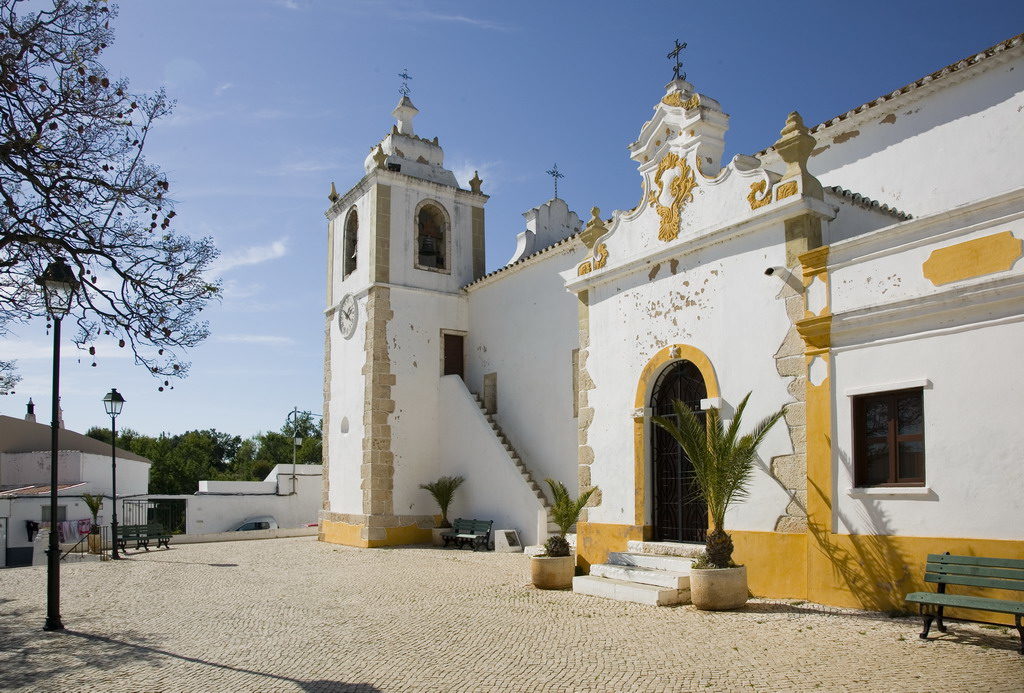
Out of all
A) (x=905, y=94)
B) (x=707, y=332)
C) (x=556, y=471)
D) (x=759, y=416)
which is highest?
(x=905, y=94)

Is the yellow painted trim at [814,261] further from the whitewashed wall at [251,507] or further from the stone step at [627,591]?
the whitewashed wall at [251,507]

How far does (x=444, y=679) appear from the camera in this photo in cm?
640

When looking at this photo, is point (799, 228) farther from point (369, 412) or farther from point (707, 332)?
point (369, 412)

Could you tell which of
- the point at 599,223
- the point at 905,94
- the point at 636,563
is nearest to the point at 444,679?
the point at 636,563

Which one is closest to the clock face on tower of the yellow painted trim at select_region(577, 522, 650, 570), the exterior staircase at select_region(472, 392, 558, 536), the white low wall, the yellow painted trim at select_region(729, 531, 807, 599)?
→ the exterior staircase at select_region(472, 392, 558, 536)

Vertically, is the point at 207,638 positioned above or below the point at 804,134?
below

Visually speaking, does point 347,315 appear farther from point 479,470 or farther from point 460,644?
point 460,644

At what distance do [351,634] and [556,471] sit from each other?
353 inches

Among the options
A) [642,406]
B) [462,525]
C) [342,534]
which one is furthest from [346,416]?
[642,406]

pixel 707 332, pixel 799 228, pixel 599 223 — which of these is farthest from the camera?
pixel 599 223

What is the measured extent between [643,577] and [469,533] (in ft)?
25.6

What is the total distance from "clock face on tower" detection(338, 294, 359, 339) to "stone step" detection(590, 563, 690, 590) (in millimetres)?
A: 11233

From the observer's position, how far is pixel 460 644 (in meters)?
7.64

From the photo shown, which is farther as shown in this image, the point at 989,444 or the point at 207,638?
the point at 207,638
